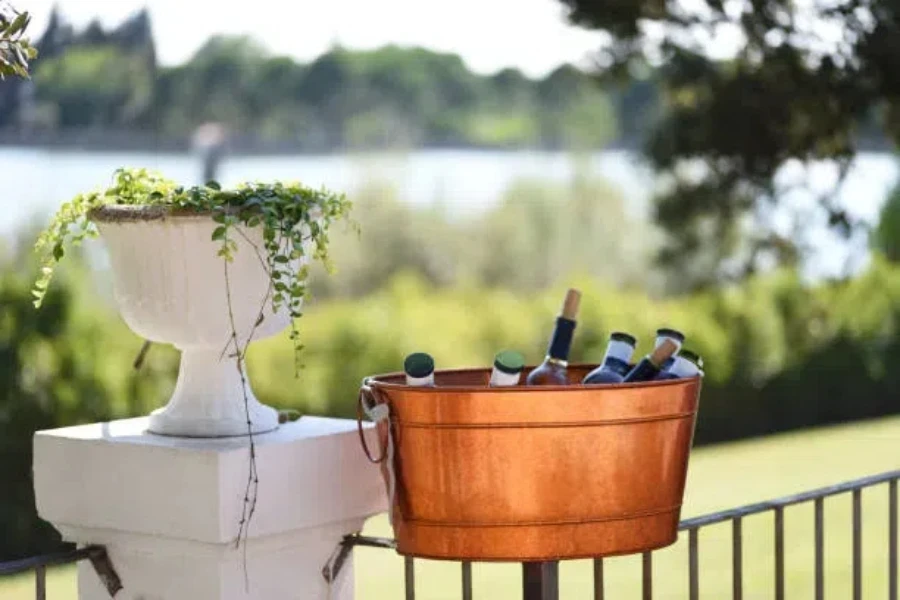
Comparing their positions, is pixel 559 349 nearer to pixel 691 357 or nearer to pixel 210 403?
pixel 691 357

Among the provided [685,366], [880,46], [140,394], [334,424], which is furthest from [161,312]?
[140,394]

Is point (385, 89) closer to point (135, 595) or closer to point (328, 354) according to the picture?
point (328, 354)

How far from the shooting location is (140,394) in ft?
27.0

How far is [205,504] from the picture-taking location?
1942mm

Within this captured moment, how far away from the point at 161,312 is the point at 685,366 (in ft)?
2.05

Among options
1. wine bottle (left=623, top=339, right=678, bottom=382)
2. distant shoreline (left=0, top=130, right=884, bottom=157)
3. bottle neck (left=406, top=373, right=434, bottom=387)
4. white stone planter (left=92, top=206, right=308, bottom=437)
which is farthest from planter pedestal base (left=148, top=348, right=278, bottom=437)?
distant shoreline (left=0, top=130, right=884, bottom=157)

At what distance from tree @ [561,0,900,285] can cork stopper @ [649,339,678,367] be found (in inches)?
181

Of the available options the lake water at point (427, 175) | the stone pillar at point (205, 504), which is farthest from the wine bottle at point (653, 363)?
the lake water at point (427, 175)

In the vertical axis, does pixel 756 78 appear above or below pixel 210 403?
above

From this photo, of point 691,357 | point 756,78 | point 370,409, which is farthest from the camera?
point 756,78

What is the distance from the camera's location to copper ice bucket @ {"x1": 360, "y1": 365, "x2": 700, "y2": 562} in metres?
1.83

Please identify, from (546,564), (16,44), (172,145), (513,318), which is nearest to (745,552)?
(513,318)

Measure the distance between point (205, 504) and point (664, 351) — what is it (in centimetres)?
56

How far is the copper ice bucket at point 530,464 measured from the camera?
183cm
